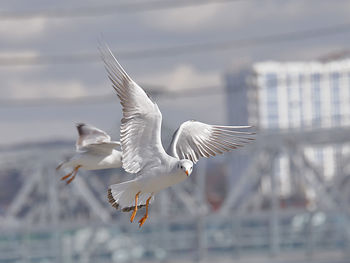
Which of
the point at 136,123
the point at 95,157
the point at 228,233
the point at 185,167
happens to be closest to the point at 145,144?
the point at 136,123

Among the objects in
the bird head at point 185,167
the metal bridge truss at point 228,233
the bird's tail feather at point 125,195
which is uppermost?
the bird head at point 185,167

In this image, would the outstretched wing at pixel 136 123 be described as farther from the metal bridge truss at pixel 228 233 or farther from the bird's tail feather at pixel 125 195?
the metal bridge truss at pixel 228 233

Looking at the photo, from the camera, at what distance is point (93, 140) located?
12.1 m

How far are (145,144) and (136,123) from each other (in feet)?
0.81

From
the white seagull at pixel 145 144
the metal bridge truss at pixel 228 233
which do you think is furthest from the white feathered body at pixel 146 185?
the metal bridge truss at pixel 228 233

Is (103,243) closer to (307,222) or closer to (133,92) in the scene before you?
(307,222)

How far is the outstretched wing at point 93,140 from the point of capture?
11258 millimetres

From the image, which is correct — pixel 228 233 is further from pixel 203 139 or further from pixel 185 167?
pixel 185 167

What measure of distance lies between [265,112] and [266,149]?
160380 mm

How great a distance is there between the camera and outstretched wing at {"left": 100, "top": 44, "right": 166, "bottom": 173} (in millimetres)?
8625

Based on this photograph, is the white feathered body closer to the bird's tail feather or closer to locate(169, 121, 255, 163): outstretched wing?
the bird's tail feather

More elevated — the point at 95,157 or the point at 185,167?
the point at 95,157

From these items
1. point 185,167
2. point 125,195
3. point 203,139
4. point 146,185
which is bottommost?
point 125,195

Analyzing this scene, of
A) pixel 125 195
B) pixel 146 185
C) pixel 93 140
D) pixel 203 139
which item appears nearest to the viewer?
pixel 146 185
